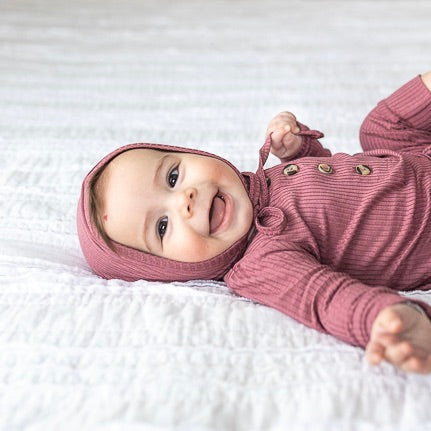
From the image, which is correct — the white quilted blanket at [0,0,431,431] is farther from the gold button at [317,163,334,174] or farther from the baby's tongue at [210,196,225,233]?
the gold button at [317,163,334,174]

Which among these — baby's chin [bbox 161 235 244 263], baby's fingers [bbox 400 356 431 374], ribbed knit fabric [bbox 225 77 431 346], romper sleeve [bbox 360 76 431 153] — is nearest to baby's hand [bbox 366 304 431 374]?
baby's fingers [bbox 400 356 431 374]

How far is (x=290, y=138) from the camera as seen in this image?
1.20 m

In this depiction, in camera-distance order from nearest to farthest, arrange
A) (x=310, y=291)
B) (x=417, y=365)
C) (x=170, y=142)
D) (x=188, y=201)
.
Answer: (x=417, y=365) < (x=310, y=291) < (x=188, y=201) < (x=170, y=142)

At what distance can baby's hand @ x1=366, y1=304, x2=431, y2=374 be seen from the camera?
696 mm

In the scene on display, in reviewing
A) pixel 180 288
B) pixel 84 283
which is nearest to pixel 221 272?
pixel 180 288

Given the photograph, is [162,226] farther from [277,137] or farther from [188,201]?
[277,137]

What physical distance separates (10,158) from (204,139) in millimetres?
435

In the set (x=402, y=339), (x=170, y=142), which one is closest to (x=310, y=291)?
(x=402, y=339)

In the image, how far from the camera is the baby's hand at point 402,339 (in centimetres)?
70

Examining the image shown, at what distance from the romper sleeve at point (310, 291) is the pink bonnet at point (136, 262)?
0.03 meters

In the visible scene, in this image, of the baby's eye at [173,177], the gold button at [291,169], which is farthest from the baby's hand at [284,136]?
the baby's eye at [173,177]

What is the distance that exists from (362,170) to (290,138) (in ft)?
0.62

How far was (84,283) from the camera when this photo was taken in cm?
98

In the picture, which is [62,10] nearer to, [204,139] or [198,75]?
[198,75]
